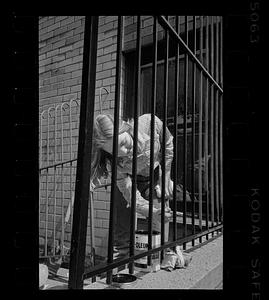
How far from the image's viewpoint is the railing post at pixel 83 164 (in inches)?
27.3

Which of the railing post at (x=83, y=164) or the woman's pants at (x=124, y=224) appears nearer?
the railing post at (x=83, y=164)

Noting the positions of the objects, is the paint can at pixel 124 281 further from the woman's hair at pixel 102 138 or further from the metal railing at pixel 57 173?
the metal railing at pixel 57 173

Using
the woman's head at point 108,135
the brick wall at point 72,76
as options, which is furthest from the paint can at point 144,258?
the brick wall at point 72,76

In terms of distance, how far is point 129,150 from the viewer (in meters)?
1.60

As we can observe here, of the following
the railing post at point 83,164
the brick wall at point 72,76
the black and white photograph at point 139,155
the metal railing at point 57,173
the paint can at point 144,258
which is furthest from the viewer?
the metal railing at point 57,173

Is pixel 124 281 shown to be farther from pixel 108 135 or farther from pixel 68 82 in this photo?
pixel 68 82

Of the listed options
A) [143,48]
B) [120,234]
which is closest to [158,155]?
[120,234]

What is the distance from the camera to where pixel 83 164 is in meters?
0.72

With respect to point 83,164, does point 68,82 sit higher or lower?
higher

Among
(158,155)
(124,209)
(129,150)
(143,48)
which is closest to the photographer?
(129,150)

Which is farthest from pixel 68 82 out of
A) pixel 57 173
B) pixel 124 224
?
pixel 124 224
